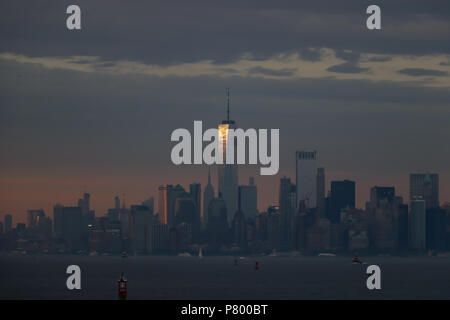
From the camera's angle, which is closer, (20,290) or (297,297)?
(297,297)

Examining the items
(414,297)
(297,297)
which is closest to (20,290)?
(297,297)
